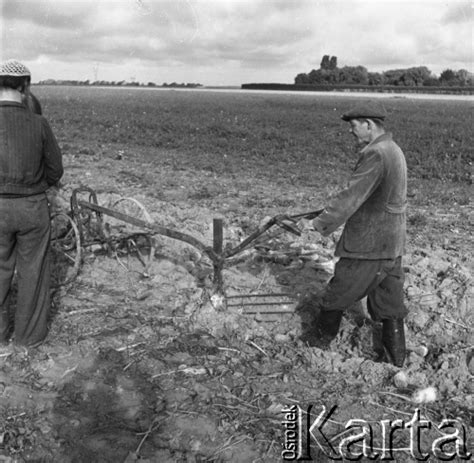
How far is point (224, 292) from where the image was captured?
4.76 meters

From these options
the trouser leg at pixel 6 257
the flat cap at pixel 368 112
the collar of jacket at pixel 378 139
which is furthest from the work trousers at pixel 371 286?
the trouser leg at pixel 6 257

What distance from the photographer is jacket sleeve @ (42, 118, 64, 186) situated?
12.5 feet

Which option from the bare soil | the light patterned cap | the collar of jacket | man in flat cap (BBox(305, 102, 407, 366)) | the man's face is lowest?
the bare soil

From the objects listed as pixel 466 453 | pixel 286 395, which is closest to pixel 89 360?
pixel 286 395

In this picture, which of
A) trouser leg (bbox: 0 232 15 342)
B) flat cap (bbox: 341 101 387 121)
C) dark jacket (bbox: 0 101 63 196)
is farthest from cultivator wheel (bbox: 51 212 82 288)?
flat cap (bbox: 341 101 387 121)

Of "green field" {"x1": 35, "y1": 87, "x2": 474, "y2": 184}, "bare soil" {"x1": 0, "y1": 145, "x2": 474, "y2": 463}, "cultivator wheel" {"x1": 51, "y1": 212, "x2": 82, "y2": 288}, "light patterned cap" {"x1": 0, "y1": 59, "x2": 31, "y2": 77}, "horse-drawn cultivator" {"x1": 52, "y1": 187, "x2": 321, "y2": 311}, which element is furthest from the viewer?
"green field" {"x1": 35, "y1": 87, "x2": 474, "y2": 184}

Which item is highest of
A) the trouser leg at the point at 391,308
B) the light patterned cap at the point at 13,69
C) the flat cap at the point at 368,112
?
the light patterned cap at the point at 13,69

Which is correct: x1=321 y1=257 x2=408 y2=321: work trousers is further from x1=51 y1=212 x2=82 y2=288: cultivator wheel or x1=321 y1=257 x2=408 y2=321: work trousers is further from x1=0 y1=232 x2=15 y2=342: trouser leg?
x1=51 y1=212 x2=82 y2=288: cultivator wheel

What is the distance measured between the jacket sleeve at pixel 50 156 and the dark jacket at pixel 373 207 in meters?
1.92

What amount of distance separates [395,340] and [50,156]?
9.48 feet

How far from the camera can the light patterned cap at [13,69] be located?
3507 mm

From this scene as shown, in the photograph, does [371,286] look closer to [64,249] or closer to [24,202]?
[24,202]

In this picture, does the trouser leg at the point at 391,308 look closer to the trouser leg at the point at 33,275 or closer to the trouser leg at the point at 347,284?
the trouser leg at the point at 347,284

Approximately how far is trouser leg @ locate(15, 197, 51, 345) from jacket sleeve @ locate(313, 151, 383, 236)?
208cm
